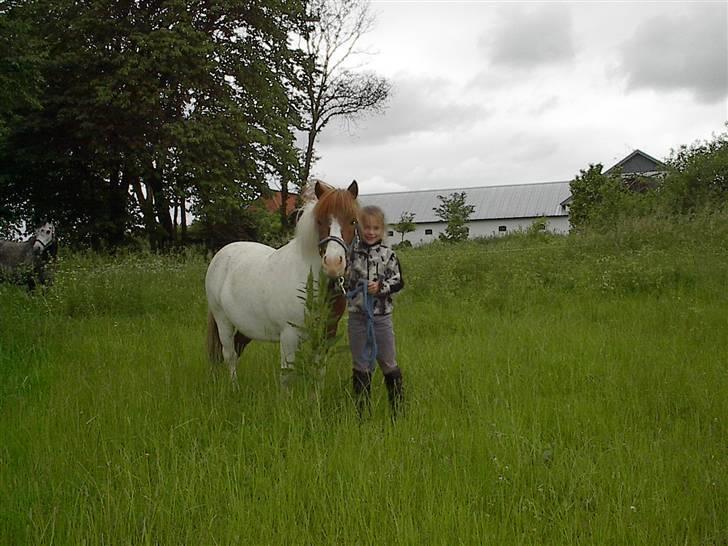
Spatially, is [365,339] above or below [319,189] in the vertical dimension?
below

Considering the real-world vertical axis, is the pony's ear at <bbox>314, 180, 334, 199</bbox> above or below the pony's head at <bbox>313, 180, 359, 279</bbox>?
above

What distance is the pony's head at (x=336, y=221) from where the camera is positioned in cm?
372

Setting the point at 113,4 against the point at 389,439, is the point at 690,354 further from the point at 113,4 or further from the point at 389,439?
the point at 113,4

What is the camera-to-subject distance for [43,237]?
428 inches

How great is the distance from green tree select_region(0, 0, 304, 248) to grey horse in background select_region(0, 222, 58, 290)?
611 centimetres

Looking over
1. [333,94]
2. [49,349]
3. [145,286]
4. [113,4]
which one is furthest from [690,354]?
[333,94]

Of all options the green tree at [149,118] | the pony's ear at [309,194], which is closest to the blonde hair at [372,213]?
the pony's ear at [309,194]

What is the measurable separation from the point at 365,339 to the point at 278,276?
908 mm

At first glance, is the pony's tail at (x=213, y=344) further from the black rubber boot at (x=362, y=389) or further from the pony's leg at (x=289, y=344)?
the black rubber boot at (x=362, y=389)

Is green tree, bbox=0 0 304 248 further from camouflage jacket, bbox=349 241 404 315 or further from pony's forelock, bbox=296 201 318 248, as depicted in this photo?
camouflage jacket, bbox=349 241 404 315

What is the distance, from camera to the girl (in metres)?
3.98

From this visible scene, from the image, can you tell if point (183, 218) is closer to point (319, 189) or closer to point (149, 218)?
point (149, 218)

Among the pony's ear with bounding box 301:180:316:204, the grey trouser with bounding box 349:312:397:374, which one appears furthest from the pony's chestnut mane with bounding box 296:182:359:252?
the grey trouser with bounding box 349:312:397:374

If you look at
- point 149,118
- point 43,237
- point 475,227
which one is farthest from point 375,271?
point 475,227
